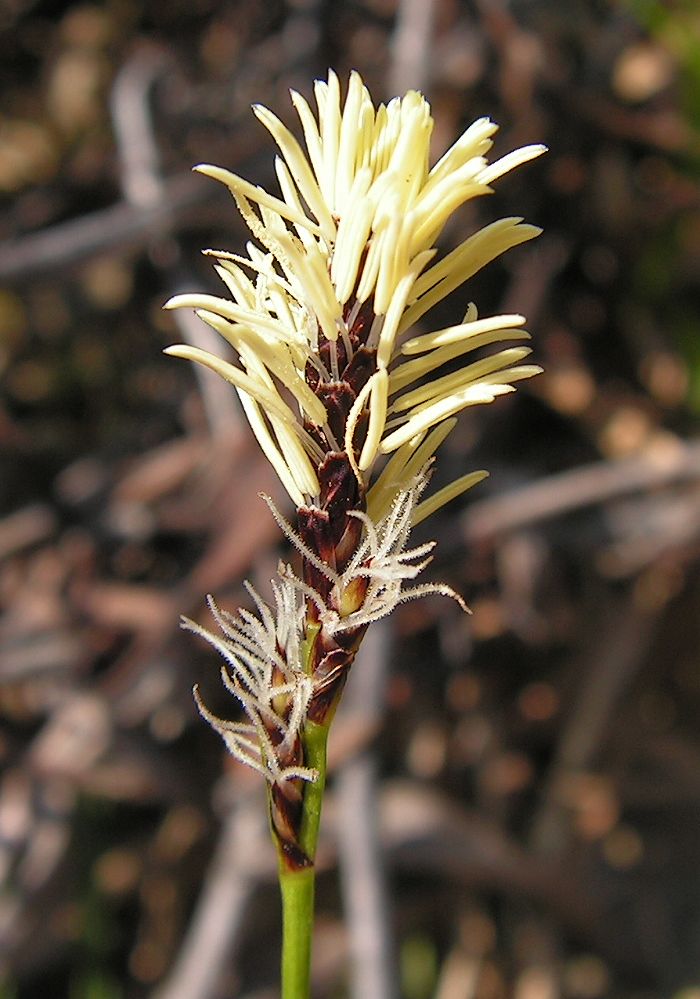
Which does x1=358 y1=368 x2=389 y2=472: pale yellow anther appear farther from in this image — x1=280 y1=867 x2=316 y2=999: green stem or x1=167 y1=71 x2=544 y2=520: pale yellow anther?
x1=280 y1=867 x2=316 y2=999: green stem

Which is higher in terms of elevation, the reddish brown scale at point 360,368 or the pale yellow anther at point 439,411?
the reddish brown scale at point 360,368

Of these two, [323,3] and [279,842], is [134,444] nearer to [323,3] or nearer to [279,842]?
[323,3]

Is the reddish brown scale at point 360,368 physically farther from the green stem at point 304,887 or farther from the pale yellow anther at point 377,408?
the green stem at point 304,887

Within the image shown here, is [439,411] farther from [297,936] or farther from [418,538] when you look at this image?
[418,538]

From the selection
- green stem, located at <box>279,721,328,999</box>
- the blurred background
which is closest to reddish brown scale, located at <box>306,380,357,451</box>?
green stem, located at <box>279,721,328,999</box>

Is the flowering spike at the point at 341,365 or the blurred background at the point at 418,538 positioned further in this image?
the blurred background at the point at 418,538

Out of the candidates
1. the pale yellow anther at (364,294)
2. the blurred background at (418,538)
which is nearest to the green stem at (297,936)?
the pale yellow anther at (364,294)
